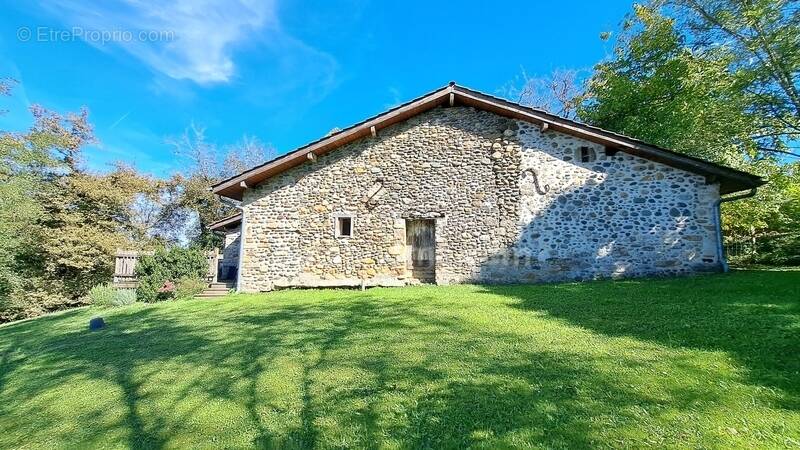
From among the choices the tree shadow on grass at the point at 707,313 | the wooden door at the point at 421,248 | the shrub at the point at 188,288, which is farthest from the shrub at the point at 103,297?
the tree shadow on grass at the point at 707,313

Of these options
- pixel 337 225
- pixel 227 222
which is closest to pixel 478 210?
pixel 337 225

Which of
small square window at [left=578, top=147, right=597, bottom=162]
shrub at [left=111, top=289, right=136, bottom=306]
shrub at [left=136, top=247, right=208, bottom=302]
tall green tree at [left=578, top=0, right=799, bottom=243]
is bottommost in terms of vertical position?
shrub at [left=111, top=289, right=136, bottom=306]

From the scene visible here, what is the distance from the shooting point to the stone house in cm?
987

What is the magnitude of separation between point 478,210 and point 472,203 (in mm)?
267

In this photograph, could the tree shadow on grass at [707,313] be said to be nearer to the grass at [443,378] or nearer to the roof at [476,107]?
the grass at [443,378]

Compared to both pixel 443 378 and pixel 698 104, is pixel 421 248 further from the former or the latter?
pixel 698 104

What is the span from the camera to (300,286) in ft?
38.0

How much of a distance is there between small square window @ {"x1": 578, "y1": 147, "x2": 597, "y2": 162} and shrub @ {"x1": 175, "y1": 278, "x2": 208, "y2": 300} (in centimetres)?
1199

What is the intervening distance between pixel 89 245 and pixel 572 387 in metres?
19.7

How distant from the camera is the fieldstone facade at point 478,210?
32.5 feet

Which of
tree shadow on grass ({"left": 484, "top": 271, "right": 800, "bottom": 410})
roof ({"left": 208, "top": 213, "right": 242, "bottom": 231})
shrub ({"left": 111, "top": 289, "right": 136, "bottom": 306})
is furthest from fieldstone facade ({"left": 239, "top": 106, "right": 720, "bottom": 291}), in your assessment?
shrub ({"left": 111, "top": 289, "right": 136, "bottom": 306})

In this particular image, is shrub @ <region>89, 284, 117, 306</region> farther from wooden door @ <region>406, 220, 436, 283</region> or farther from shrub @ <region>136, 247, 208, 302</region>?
wooden door @ <region>406, 220, 436, 283</region>

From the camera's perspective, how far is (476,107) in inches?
457

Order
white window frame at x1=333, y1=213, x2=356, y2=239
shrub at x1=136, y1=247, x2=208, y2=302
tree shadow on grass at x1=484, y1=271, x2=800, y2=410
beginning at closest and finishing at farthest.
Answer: tree shadow on grass at x1=484, y1=271, x2=800, y2=410 → white window frame at x1=333, y1=213, x2=356, y2=239 → shrub at x1=136, y1=247, x2=208, y2=302
